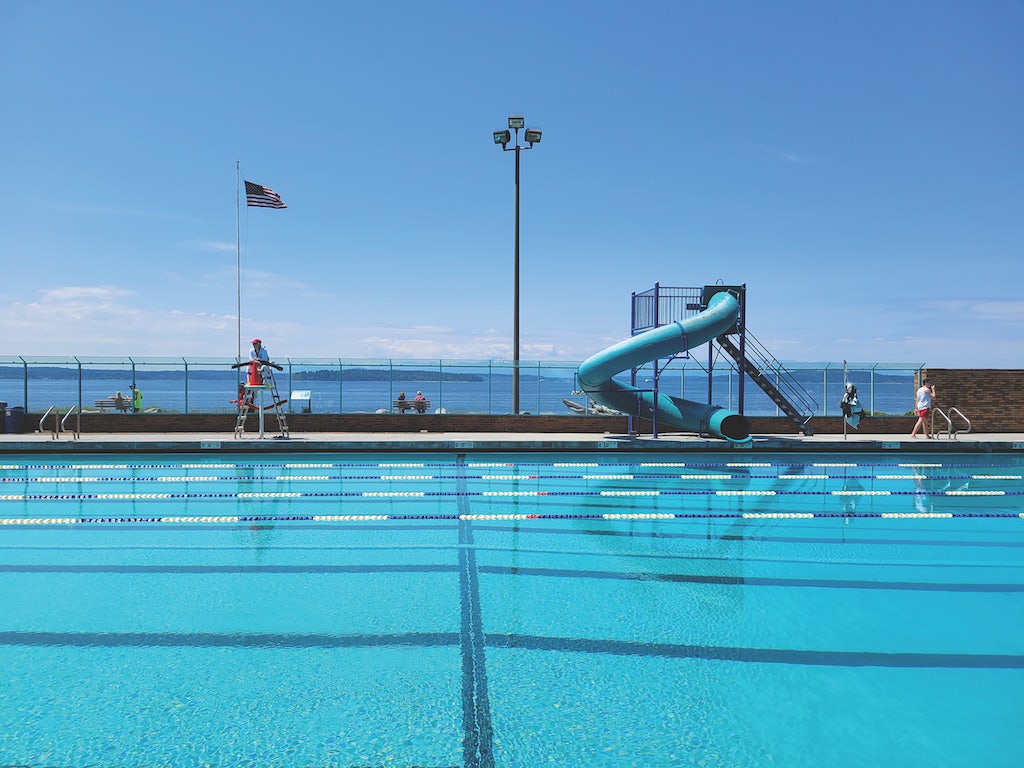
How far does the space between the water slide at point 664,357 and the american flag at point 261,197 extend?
360 inches

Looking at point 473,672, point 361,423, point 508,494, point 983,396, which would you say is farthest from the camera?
point 983,396

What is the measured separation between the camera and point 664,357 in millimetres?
16484

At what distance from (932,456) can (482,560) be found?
42.7ft

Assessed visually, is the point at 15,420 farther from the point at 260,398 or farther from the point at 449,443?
the point at 449,443

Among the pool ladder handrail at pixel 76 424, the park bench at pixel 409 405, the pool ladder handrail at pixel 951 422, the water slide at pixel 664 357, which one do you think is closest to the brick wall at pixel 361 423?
the pool ladder handrail at pixel 76 424

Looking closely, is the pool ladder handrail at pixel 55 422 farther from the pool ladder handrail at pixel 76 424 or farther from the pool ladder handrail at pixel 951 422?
the pool ladder handrail at pixel 951 422

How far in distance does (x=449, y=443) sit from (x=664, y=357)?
Result: 5235mm

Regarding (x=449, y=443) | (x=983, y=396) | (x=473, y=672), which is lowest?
(x=473, y=672)

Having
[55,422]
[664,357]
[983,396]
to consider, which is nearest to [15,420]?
[55,422]

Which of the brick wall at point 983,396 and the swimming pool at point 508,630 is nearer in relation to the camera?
the swimming pool at point 508,630

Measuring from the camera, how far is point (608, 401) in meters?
17.2

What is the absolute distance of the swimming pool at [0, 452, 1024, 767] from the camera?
4305 millimetres

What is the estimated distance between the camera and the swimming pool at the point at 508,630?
430 cm

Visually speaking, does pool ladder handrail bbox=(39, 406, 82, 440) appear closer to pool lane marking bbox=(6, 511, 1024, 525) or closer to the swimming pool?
the swimming pool
